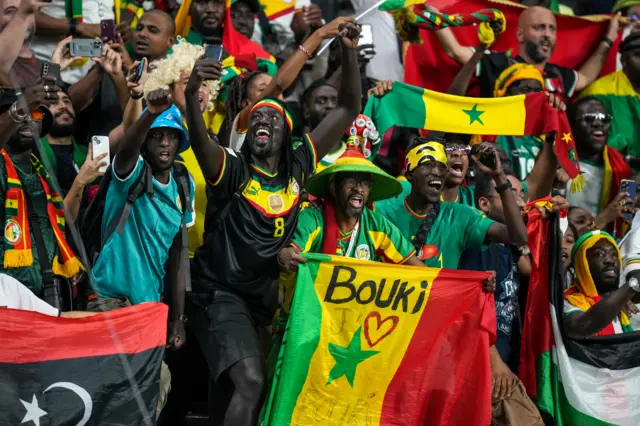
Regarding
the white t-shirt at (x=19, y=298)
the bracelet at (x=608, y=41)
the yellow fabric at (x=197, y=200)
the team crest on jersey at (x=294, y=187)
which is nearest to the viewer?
the white t-shirt at (x=19, y=298)

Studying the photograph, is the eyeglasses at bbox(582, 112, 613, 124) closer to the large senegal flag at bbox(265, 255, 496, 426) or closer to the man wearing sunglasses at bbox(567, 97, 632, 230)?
the man wearing sunglasses at bbox(567, 97, 632, 230)

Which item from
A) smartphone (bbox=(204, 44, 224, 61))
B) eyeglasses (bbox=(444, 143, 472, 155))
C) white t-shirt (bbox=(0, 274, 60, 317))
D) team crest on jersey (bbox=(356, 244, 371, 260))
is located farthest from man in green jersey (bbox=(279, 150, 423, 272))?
white t-shirt (bbox=(0, 274, 60, 317))

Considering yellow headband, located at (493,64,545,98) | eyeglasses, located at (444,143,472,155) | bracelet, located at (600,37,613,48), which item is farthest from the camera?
bracelet, located at (600,37,613,48)

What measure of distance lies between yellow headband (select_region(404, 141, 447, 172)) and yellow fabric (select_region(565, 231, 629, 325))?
1311 mm

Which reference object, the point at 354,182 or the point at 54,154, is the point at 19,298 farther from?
the point at 354,182

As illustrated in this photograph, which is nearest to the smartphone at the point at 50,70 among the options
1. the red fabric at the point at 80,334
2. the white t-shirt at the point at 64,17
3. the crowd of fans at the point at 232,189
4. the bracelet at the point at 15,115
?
the crowd of fans at the point at 232,189

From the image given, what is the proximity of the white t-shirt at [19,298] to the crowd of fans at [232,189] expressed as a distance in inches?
0.5

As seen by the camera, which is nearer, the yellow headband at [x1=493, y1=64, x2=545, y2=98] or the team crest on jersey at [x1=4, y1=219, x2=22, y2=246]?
the team crest on jersey at [x1=4, y1=219, x2=22, y2=246]

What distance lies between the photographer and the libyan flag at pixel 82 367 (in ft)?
19.5

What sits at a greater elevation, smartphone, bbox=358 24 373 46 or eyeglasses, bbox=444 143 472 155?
smartphone, bbox=358 24 373 46

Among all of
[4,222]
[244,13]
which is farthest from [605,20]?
[4,222]

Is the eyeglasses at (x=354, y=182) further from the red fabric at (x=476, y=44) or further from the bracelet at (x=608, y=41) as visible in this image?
the bracelet at (x=608, y=41)

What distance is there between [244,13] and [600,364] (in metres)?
4.16

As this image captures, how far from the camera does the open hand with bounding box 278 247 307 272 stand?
676 cm
